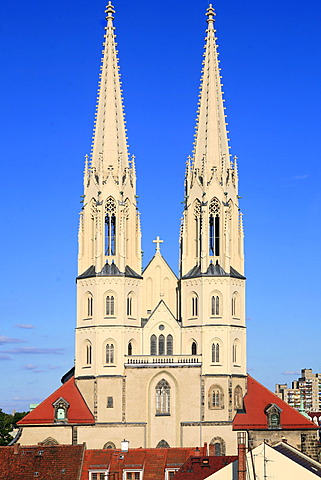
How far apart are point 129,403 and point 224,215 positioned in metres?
19.2

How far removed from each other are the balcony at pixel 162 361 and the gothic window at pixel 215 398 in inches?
101

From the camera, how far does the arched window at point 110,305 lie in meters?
109

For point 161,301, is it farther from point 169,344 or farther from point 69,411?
point 69,411

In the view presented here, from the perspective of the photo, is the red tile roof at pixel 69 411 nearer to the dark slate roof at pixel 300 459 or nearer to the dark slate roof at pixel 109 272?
the dark slate roof at pixel 109 272

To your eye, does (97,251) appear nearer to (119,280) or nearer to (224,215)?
(119,280)

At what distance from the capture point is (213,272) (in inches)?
4326

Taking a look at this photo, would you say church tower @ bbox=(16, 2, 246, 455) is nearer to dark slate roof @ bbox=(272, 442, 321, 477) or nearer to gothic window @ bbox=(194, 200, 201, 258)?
gothic window @ bbox=(194, 200, 201, 258)

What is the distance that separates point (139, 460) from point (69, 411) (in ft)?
70.6

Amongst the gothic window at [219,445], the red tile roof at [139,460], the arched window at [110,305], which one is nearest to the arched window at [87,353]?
the arched window at [110,305]

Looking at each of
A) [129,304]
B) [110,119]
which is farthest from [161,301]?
[110,119]

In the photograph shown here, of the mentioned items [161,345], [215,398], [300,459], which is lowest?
[300,459]

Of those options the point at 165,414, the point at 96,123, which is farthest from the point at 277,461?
the point at 96,123

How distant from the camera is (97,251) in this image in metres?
110

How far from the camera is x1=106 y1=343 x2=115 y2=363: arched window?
109 meters
